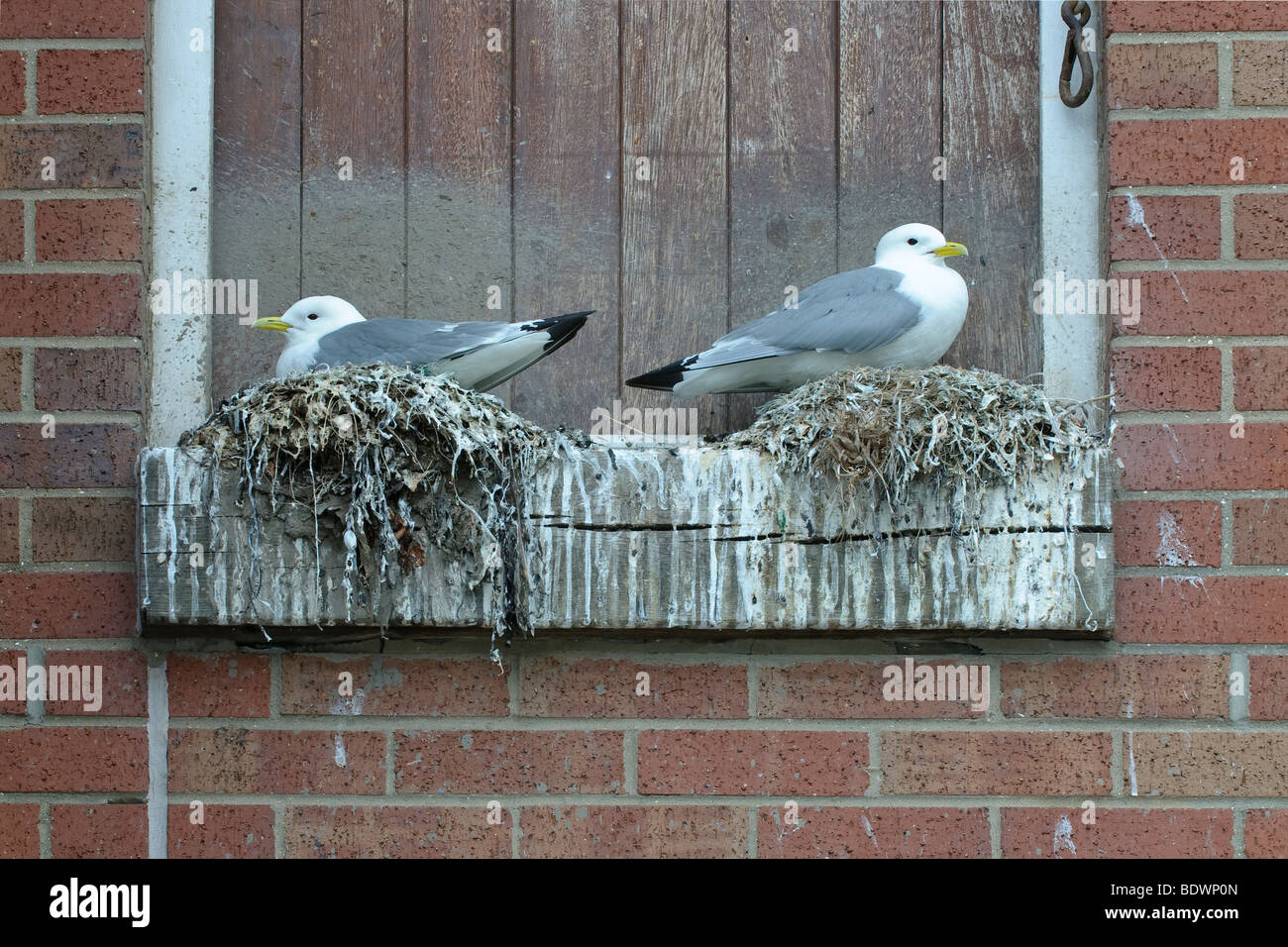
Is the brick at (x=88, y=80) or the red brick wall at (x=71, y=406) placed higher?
the brick at (x=88, y=80)

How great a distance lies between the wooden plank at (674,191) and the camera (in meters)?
3.16

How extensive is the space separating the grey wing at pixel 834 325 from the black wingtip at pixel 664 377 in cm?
2

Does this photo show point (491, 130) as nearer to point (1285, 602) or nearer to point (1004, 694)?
point (1004, 694)

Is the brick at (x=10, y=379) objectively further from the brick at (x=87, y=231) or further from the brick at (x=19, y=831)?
the brick at (x=19, y=831)

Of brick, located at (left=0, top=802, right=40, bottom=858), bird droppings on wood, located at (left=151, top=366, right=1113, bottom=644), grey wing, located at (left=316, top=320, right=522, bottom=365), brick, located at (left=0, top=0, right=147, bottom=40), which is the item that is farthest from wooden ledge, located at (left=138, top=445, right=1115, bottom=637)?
brick, located at (left=0, top=0, right=147, bottom=40)

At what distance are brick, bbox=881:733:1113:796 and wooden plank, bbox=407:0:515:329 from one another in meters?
1.15

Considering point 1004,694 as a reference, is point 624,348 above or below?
above

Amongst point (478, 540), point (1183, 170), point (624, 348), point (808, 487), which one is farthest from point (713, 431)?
point (1183, 170)

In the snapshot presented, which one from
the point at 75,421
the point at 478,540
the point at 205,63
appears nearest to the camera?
the point at 478,540

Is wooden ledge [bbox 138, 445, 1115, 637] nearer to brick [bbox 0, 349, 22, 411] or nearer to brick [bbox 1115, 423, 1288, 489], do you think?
brick [bbox 1115, 423, 1288, 489]

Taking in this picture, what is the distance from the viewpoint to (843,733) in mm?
2764

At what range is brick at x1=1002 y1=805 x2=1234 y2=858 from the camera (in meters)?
2.72

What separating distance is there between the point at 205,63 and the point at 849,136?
1384 mm

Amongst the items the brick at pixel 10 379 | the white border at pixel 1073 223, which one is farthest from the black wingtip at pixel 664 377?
the brick at pixel 10 379
